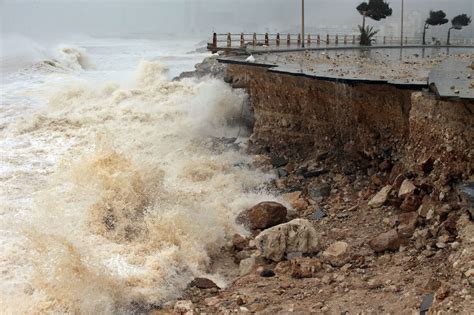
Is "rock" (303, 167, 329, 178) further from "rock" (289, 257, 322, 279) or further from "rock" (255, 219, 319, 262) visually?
"rock" (289, 257, 322, 279)

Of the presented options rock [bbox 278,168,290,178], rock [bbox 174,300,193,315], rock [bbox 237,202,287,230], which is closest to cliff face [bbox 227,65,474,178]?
rock [bbox 278,168,290,178]

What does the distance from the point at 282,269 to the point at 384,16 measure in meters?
25.7

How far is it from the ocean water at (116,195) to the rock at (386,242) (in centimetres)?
194

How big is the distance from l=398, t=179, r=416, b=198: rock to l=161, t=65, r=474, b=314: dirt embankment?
18 mm

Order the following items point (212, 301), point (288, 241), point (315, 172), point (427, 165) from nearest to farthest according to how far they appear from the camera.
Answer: point (212, 301)
point (288, 241)
point (427, 165)
point (315, 172)

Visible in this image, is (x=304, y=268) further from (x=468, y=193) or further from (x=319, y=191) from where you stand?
(x=319, y=191)

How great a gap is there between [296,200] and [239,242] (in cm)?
198

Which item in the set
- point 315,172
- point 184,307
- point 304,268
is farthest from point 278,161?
point 184,307

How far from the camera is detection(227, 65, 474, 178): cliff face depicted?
6.88 metres

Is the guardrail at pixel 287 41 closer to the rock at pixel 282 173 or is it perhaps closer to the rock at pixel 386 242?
the rock at pixel 282 173

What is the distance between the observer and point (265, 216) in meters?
8.29

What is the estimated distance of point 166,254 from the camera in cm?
714

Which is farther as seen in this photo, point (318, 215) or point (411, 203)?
point (318, 215)

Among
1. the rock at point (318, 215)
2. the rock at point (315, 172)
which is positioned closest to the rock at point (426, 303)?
the rock at point (318, 215)
